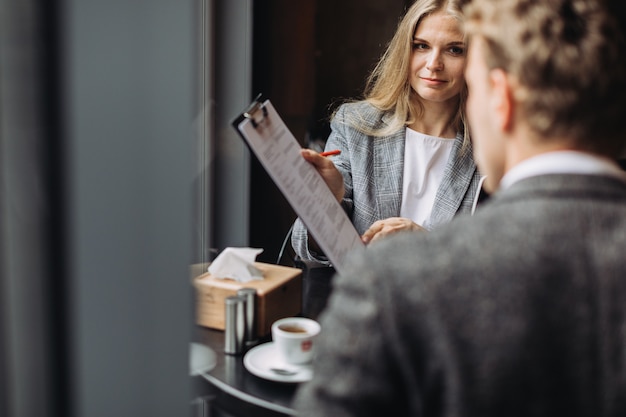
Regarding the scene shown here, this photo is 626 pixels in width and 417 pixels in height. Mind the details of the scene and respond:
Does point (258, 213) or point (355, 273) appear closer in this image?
point (355, 273)

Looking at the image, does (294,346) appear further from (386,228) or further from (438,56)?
(438,56)

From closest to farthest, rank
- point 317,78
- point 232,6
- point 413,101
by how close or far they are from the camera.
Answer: point 413,101, point 232,6, point 317,78

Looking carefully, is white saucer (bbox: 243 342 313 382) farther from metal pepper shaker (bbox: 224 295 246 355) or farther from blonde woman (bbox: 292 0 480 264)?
blonde woman (bbox: 292 0 480 264)

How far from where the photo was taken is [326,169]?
59.7 inches

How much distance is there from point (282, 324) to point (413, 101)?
1241 millimetres

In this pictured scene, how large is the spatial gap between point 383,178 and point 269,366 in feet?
3.61

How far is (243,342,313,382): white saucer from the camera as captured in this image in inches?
44.5

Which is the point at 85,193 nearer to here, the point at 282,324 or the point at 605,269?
the point at 605,269

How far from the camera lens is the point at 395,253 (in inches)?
27.1

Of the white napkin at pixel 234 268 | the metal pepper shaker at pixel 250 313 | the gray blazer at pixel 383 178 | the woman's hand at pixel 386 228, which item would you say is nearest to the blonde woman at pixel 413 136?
the gray blazer at pixel 383 178

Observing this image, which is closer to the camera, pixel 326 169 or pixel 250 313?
pixel 250 313

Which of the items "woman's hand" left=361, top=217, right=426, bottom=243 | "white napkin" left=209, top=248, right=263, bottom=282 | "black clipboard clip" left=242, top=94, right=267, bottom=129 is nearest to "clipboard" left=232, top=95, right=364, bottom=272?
"black clipboard clip" left=242, top=94, right=267, bottom=129

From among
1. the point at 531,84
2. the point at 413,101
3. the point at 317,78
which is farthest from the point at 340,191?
the point at 317,78

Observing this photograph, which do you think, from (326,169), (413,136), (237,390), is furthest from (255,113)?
(413,136)
